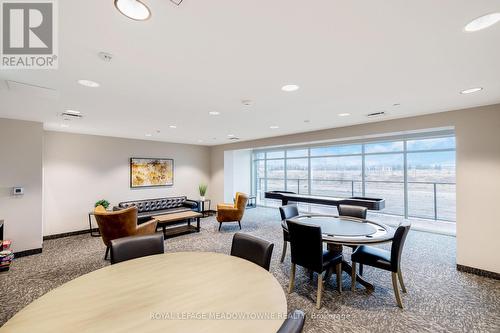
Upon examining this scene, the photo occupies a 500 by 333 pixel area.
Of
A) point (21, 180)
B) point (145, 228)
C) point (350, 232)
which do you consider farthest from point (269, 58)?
point (21, 180)

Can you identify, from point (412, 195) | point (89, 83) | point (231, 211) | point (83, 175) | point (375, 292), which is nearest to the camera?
point (89, 83)

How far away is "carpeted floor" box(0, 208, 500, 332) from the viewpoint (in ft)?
7.47

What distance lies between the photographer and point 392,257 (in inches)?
103

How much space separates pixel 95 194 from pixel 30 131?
2140 mm

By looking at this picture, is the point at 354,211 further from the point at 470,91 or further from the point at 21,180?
the point at 21,180

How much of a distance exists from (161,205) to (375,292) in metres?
5.77

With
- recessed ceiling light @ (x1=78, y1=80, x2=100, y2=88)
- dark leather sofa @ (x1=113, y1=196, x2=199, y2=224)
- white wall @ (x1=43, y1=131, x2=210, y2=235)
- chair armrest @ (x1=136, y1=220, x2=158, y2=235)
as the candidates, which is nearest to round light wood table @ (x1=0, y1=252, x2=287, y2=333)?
recessed ceiling light @ (x1=78, y1=80, x2=100, y2=88)

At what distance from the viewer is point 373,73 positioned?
220cm

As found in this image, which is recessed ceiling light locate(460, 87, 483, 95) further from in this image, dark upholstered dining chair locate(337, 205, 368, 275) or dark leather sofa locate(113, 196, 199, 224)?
dark leather sofa locate(113, 196, 199, 224)

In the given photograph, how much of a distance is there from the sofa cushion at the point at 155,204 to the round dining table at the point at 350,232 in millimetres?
4590

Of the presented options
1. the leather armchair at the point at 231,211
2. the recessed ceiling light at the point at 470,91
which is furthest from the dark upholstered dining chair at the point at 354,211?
the leather armchair at the point at 231,211

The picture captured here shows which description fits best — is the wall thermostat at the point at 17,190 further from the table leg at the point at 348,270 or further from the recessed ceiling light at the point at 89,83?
the table leg at the point at 348,270

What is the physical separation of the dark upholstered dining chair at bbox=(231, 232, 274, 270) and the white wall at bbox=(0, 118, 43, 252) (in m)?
4.41

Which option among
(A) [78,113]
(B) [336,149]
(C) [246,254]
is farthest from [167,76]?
(B) [336,149]
